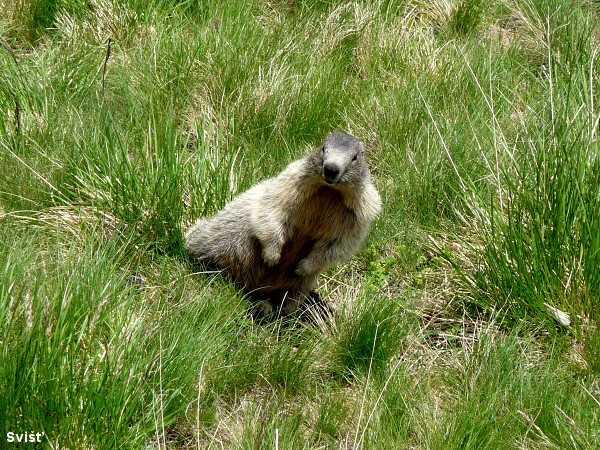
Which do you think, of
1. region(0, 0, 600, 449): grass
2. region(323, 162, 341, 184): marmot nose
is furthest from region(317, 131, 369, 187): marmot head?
region(0, 0, 600, 449): grass

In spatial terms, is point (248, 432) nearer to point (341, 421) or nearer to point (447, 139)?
point (341, 421)

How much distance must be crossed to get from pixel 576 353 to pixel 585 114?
154 centimetres

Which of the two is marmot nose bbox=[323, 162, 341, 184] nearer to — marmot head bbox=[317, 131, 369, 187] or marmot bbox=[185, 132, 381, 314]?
marmot head bbox=[317, 131, 369, 187]

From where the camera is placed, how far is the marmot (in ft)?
18.1

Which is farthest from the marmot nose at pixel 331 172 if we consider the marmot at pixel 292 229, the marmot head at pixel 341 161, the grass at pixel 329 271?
the grass at pixel 329 271

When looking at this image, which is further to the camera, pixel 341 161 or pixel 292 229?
pixel 292 229

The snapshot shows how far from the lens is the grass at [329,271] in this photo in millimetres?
4059

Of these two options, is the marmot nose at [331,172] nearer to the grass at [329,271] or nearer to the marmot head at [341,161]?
the marmot head at [341,161]

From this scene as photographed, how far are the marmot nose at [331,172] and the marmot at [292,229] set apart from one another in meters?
0.17

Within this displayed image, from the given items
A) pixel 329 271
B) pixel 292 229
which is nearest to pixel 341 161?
pixel 292 229

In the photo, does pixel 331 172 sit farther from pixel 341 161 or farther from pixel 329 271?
pixel 329 271

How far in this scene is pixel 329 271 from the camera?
243 inches

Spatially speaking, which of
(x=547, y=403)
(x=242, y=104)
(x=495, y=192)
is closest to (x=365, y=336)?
(x=547, y=403)

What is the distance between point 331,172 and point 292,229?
2.05 ft
